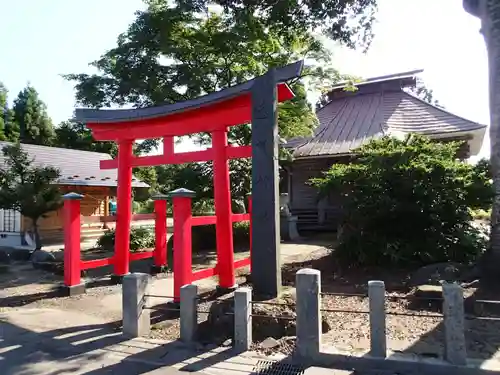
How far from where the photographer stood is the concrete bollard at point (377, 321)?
4.06m

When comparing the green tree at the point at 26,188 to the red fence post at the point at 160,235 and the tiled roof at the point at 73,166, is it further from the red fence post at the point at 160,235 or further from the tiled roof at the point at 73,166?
the red fence post at the point at 160,235

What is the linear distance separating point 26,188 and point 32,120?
2772cm

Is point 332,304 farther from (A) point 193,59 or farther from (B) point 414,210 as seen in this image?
(A) point 193,59

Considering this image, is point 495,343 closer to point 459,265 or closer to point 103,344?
point 459,265

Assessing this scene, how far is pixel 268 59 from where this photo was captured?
39.2 ft

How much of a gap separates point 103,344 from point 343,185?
19.2ft

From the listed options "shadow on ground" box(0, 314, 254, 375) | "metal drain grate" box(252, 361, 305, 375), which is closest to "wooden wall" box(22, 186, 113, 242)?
"shadow on ground" box(0, 314, 254, 375)

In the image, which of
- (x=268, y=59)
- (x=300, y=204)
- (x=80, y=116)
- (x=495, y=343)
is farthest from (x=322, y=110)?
(x=495, y=343)

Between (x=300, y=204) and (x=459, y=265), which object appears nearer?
(x=459, y=265)

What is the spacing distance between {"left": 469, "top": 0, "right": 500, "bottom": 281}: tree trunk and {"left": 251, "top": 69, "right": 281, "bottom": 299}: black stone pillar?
3289 mm

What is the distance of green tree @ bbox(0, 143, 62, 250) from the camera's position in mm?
12117

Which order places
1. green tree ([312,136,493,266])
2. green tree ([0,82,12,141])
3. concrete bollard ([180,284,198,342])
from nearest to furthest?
concrete bollard ([180,284,198,342])
green tree ([312,136,493,266])
green tree ([0,82,12,141])

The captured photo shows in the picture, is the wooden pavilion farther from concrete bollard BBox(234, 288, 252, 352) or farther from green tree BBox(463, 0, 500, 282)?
concrete bollard BBox(234, 288, 252, 352)

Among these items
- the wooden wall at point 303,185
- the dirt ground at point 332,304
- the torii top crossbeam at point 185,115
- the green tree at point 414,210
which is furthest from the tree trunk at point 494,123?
the wooden wall at point 303,185
